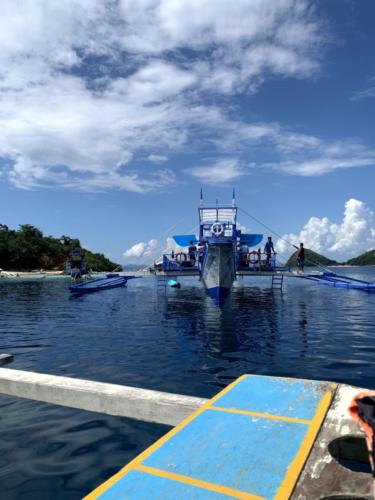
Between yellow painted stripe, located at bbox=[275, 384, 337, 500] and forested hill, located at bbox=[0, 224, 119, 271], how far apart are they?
90.4 m

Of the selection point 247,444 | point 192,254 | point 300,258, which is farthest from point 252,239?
point 247,444

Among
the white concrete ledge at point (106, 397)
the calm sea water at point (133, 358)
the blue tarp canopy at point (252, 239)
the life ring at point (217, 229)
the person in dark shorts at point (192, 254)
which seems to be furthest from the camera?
the blue tarp canopy at point (252, 239)

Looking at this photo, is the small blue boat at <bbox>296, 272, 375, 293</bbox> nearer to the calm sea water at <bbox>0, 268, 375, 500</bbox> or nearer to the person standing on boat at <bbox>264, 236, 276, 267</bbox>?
the person standing on boat at <bbox>264, 236, 276, 267</bbox>

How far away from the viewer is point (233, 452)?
300cm

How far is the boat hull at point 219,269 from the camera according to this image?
78.8 ft

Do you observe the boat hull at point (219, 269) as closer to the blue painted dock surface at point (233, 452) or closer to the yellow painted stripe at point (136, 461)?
the blue painted dock surface at point (233, 452)

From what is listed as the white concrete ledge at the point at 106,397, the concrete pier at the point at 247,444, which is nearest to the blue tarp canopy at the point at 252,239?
the concrete pier at the point at 247,444

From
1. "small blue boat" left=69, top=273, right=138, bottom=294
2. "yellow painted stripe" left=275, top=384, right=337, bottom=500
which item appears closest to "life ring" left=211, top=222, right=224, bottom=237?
"small blue boat" left=69, top=273, right=138, bottom=294

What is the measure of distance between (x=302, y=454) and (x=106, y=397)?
100 inches

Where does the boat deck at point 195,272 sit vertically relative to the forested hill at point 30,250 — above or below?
below

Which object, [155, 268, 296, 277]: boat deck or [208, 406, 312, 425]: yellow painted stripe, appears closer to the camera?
[208, 406, 312, 425]: yellow painted stripe

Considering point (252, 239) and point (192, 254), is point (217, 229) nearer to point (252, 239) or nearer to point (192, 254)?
point (192, 254)

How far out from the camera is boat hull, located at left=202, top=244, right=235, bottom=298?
78.8 feet

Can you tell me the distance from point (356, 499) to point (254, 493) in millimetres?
673
